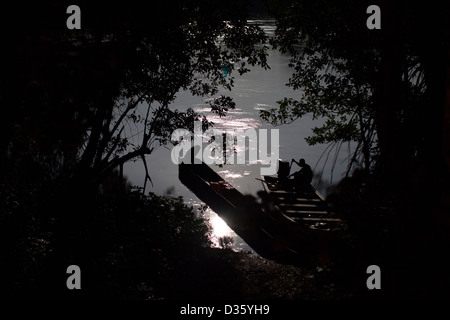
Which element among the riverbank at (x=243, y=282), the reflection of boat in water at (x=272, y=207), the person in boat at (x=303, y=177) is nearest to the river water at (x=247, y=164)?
the reflection of boat in water at (x=272, y=207)

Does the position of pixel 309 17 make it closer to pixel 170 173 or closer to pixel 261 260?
pixel 261 260

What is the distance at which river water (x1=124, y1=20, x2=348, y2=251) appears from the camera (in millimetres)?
29422

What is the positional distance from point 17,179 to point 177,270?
5.11 meters

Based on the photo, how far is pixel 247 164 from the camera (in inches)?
1470

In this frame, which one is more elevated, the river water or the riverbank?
the river water

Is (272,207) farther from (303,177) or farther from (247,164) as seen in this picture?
(247,164)

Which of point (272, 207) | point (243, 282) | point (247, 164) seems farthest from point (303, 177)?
point (247, 164)

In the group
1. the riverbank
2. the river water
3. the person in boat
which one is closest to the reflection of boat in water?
the person in boat

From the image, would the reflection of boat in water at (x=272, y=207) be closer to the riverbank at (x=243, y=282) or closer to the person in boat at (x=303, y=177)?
the person in boat at (x=303, y=177)

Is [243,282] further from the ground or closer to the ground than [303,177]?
closer to the ground

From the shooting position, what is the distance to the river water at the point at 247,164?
29422 millimetres

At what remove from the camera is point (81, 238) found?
1077cm

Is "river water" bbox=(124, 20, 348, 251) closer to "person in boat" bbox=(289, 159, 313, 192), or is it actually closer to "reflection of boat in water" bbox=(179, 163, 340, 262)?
"reflection of boat in water" bbox=(179, 163, 340, 262)
